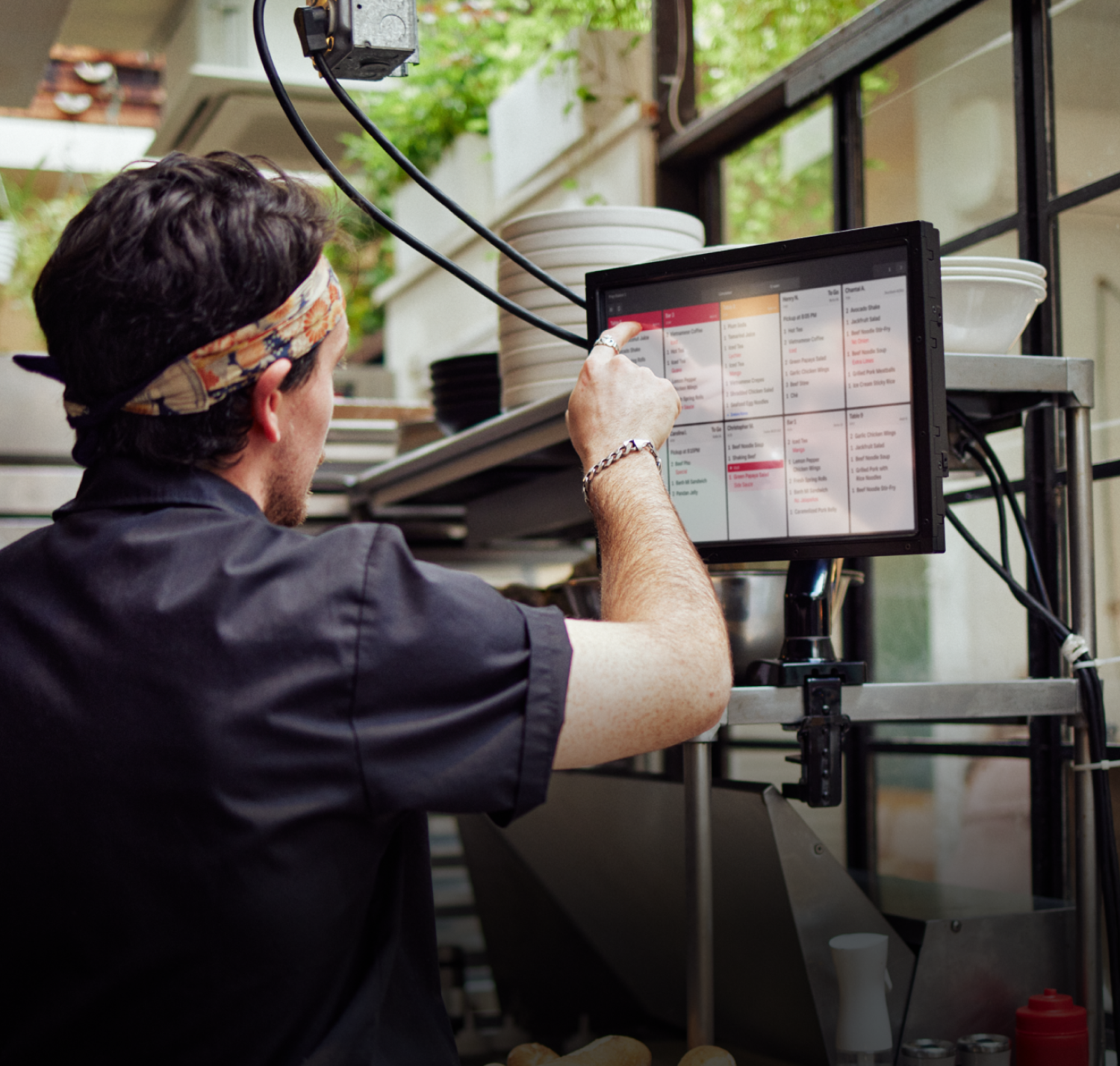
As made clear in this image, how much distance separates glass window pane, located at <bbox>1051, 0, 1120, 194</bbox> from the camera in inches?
67.6

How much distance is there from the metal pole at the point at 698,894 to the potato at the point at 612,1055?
5cm

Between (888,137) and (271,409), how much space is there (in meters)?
1.55

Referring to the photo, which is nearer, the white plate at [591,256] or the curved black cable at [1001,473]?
the curved black cable at [1001,473]

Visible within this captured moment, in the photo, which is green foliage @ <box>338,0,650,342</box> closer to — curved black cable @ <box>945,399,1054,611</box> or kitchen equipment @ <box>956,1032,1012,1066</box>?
curved black cable @ <box>945,399,1054,611</box>

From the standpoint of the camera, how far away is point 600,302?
133 centimetres

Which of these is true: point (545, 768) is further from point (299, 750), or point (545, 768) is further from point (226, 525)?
point (226, 525)

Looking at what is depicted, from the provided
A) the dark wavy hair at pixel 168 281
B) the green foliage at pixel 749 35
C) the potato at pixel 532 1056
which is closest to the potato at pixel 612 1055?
the potato at pixel 532 1056

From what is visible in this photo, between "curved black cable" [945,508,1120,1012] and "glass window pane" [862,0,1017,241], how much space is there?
812mm

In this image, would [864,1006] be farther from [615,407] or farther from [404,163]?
[404,163]

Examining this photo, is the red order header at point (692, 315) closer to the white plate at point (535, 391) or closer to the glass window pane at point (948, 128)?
the white plate at point (535, 391)

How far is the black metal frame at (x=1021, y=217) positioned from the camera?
70.3 inches

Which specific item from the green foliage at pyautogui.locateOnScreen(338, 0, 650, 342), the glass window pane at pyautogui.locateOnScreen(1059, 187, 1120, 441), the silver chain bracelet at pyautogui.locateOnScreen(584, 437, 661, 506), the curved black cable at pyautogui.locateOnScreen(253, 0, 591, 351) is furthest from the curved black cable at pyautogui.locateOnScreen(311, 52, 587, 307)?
the green foliage at pyautogui.locateOnScreen(338, 0, 650, 342)

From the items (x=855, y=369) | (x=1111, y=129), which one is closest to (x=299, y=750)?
(x=855, y=369)

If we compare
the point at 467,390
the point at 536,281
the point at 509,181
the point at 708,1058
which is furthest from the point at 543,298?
the point at 509,181
